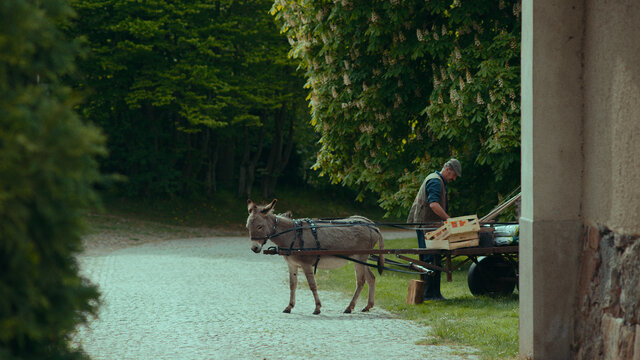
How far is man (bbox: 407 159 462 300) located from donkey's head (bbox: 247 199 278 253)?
8.43 feet

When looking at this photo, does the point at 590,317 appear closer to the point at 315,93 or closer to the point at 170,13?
the point at 315,93

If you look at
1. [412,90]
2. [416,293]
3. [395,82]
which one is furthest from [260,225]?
[412,90]

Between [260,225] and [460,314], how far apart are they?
3202mm

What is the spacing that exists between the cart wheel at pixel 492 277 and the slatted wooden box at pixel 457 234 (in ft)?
5.54

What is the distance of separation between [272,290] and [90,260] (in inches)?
295

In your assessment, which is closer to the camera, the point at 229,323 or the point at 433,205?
the point at 229,323

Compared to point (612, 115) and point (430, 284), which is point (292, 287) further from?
point (612, 115)

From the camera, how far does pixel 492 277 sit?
1242 centimetres

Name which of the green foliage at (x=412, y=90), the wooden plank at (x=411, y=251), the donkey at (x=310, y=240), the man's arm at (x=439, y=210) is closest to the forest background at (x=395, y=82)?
the green foliage at (x=412, y=90)

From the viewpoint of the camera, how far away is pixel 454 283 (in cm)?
1544

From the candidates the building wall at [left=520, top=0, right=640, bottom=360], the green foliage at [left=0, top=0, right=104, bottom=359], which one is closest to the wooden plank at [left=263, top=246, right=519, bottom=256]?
the building wall at [left=520, top=0, right=640, bottom=360]

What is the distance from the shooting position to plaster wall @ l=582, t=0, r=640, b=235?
6.02 m

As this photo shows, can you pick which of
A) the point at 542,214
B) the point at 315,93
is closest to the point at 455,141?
the point at 315,93

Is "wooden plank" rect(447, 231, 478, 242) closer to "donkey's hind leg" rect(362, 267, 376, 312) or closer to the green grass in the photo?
the green grass
